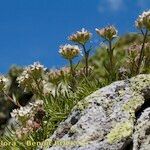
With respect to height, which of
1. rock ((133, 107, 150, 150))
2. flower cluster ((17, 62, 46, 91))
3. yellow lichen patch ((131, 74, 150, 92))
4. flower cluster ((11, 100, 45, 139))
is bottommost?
rock ((133, 107, 150, 150))

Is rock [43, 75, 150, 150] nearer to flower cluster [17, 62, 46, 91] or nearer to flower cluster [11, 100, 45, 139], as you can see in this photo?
flower cluster [11, 100, 45, 139]

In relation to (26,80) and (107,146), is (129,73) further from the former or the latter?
(107,146)

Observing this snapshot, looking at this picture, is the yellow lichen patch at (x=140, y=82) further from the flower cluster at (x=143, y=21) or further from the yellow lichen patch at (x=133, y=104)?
the flower cluster at (x=143, y=21)

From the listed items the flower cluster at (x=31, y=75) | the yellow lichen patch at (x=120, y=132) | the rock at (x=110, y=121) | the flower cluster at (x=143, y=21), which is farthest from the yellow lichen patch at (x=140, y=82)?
the flower cluster at (x=31, y=75)

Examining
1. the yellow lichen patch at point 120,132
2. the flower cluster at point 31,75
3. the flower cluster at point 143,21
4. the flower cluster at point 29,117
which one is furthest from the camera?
the flower cluster at point 31,75

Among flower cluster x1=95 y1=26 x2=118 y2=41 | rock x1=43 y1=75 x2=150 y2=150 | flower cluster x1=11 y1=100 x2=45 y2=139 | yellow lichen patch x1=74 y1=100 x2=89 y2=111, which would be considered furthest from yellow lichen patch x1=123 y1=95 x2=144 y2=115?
flower cluster x1=95 y1=26 x2=118 y2=41

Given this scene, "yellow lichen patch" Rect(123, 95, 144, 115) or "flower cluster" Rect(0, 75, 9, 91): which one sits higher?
"flower cluster" Rect(0, 75, 9, 91)
